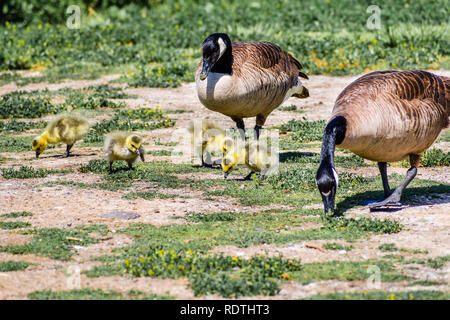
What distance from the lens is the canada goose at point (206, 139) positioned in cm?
1155

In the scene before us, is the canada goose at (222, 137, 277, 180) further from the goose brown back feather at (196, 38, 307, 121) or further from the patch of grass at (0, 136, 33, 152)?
the patch of grass at (0, 136, 33, 152)

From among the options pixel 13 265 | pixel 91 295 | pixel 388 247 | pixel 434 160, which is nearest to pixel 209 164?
pixel 434 160

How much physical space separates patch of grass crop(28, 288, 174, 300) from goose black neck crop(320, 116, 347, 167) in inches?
103

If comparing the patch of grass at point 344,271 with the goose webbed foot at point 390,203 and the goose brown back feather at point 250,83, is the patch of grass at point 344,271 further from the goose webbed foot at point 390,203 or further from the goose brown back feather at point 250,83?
the goose brown back feather at point 250,83

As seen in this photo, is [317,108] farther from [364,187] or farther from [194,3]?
[194,3]

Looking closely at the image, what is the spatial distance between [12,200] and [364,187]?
15.8ft

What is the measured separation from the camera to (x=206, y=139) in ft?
38.0

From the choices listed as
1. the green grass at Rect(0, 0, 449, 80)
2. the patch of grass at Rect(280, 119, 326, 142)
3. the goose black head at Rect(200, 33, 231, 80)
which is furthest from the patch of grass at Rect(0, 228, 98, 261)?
the green grass at Rect(0, 0, 449, 80)

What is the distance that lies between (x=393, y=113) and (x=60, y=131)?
19.2ft

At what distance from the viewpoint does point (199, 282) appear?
6.33 meters

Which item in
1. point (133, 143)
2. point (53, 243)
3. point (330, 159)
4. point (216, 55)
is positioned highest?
point (216, 55)

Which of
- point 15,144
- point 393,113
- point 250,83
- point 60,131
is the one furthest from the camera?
point 15,144

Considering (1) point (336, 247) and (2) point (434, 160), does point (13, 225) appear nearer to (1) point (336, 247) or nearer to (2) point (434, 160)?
(1) point (336, 247)
